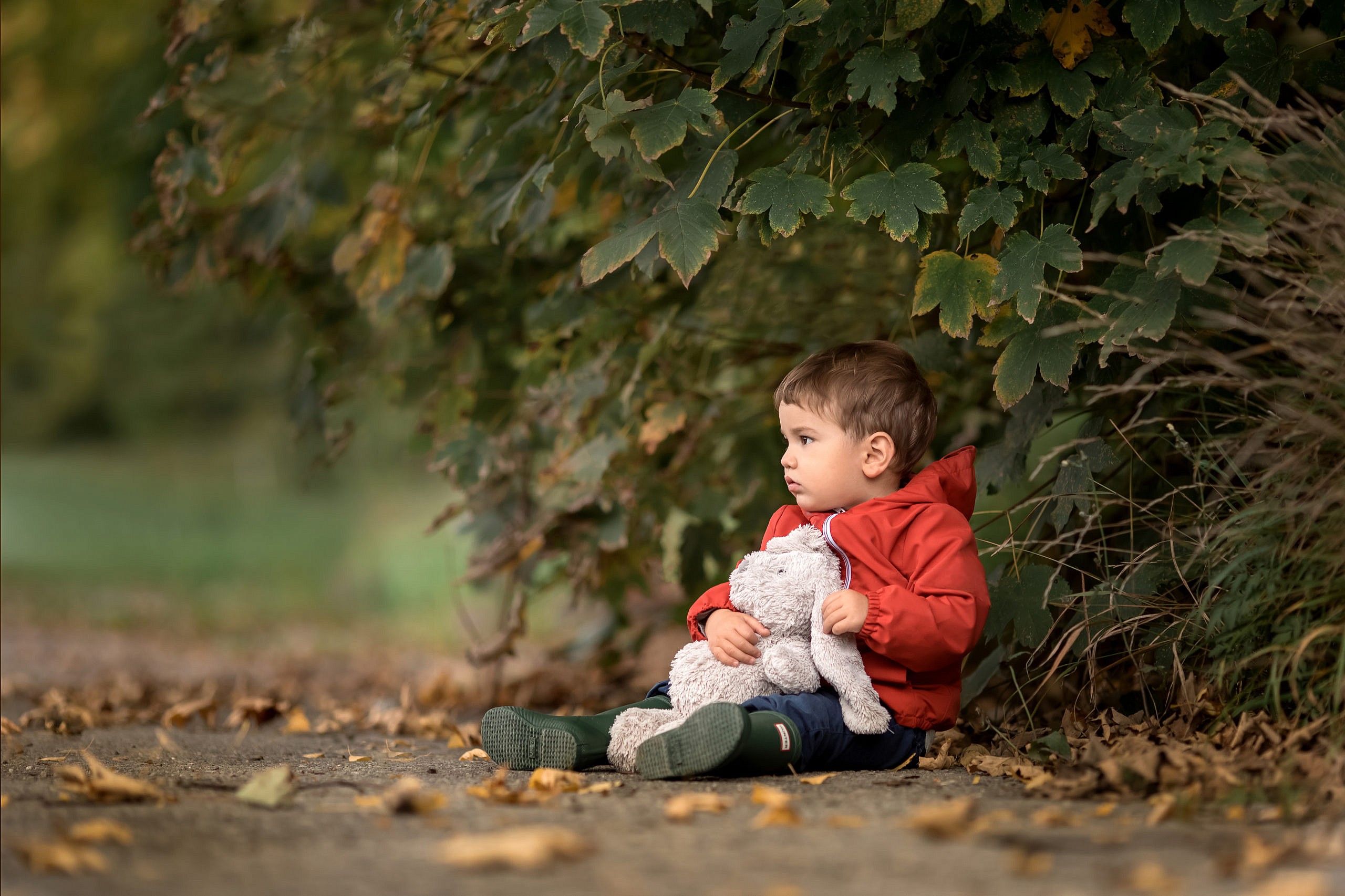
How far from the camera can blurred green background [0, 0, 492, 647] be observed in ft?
26.6

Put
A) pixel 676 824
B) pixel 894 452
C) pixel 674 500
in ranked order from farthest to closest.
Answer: pixel 674 500 < pixel 894 452 < pixel 676 824

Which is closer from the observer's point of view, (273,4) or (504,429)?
(504,429)

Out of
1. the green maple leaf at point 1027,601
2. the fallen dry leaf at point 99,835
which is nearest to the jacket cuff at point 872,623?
the green maple leaf at point 1027,601

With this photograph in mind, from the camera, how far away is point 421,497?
1712cm

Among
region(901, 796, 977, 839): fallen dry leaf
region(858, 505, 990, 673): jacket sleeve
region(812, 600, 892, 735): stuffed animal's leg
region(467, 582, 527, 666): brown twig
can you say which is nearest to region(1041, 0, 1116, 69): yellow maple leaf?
region(858, 505, 990, 673): jacket sleeve

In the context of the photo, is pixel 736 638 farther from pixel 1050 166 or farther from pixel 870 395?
pixel 1050 166

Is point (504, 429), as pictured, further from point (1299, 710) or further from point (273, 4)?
point (273, 4)

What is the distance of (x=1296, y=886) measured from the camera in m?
1.38

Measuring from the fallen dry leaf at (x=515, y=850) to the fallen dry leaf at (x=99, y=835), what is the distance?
18.3 inches

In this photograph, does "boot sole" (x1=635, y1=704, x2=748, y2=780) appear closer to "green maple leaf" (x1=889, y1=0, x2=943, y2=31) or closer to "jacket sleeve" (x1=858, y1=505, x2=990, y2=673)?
"jacket sleeve" (x1=858, y1=505, x2=990, y2=673)

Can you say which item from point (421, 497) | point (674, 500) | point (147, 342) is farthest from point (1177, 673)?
point (147, 342)

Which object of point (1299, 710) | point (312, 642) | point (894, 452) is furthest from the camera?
point (312, 642)

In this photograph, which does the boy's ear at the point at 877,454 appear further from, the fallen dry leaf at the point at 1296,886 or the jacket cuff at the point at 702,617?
the fallen dry leaf at the point at 1296,886

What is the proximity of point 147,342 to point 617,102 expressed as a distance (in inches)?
684
